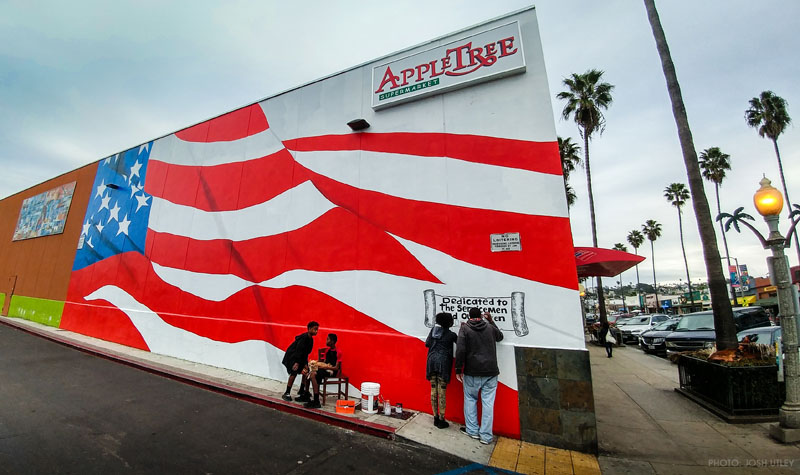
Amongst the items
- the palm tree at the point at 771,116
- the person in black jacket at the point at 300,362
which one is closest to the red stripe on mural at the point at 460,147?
the person in black jacket at the point at 300,362

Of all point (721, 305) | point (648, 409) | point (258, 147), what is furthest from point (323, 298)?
point (721, 305)

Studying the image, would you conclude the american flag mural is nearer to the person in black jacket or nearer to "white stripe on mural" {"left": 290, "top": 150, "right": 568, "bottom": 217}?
"white stripe on mural" {"left": 290, "top": 150, "right": 568, "bottom": 217}

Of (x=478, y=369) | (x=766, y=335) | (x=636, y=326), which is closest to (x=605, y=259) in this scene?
(x=478, y=369)

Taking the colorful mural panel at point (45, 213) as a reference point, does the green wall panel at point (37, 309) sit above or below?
below

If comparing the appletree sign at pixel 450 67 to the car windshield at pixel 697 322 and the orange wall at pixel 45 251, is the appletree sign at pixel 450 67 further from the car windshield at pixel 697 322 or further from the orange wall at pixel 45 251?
the orange wall at pixel 45 251

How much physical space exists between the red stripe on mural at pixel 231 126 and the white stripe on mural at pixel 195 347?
563 cm

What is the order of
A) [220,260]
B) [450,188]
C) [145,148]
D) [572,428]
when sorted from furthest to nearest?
[145,148]
[220,260]
[450,188]
[572,428]

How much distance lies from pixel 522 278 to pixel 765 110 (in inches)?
1360

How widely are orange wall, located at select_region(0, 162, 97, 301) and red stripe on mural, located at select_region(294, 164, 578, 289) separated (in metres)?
14.8

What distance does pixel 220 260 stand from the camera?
8703 mm

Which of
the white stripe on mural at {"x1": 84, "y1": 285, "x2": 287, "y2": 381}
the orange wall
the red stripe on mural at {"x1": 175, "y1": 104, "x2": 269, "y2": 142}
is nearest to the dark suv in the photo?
the white stripe on mural at {"x1": 84, "y1": 285, "x2": 287, "y2": 381}

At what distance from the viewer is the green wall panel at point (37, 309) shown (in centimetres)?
1389

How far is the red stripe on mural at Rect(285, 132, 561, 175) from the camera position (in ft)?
17.3

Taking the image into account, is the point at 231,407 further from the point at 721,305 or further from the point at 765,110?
the point at 765,110
